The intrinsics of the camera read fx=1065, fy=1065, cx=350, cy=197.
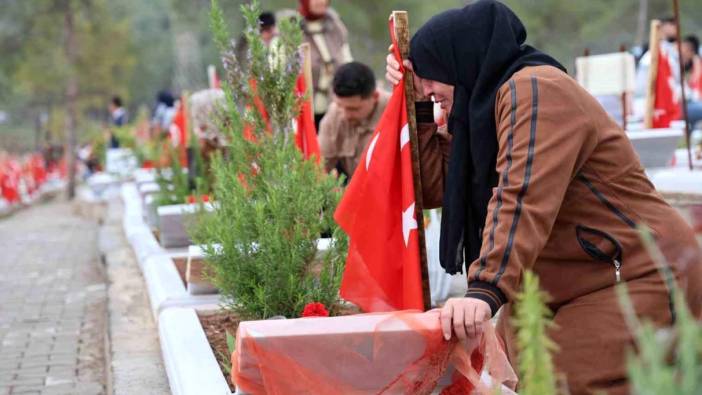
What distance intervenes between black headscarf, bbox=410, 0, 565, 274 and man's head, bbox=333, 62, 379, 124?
3507mm

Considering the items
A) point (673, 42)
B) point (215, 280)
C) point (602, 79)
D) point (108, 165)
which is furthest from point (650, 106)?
point (108, 165)

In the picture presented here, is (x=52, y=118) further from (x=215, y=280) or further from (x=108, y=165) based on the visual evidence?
(x=215, y=280)

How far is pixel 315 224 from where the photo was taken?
15.2 feet

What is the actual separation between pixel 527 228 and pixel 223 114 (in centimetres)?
265

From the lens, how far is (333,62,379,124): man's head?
6836mm

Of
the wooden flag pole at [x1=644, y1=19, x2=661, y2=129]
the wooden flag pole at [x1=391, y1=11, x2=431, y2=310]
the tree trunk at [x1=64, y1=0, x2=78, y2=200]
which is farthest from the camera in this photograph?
the tree trunk at [x1=64, y1=0, x2=78, y2=200]

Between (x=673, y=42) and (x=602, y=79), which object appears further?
(x=673, y=42)

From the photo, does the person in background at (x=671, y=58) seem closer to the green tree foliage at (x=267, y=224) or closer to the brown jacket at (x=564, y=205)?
the green tree foliage at (x=267, y=224)

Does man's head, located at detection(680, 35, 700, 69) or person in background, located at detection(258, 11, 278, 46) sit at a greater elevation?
person in background, located at detection(258, 11, 278, 46)

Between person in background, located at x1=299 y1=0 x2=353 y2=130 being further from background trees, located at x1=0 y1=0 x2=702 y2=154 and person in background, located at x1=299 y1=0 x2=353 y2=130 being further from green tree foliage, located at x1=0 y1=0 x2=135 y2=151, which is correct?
green tree foliage, located at x1=0 y1=0 x2=135 y2=151

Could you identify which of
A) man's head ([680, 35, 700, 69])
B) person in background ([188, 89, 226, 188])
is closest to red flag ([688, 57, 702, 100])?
man's head ([680, 35, 700, 69])

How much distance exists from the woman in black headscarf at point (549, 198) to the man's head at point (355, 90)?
357 cm

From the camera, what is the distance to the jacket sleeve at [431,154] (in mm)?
3791

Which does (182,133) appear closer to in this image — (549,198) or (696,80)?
(696,80)
